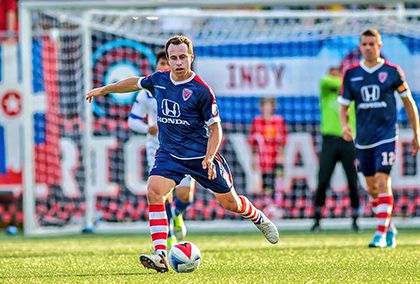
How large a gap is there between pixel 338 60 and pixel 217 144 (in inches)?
321

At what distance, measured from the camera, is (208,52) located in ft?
56.1

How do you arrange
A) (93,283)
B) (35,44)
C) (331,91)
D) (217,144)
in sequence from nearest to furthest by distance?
1. (93,283)
2. (217,144)
3. (331,91)
4. (35,44)

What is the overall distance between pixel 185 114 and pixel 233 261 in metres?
1.49

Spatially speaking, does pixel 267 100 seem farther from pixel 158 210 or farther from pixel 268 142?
pixel 158 210

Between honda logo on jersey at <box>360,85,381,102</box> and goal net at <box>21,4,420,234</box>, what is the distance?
15.5ft

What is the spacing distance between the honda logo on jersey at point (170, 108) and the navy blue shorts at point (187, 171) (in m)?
0.32

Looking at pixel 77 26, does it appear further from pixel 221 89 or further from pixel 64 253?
pixel 64 253

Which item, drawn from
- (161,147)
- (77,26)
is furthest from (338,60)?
(161,147)

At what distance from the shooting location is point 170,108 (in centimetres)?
937

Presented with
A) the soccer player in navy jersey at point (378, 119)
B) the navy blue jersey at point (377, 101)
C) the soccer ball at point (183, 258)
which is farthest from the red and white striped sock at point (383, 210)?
the soccer ball at point (183, 258)

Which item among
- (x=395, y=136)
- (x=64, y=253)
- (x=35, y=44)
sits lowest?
(x=64, y=253)

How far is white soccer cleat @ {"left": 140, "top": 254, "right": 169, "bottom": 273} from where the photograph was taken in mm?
8766

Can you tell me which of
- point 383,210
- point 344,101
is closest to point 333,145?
point 344,101

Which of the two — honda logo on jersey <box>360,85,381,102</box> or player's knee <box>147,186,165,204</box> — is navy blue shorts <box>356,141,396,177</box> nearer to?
honda logo on jersey <box>360,85,381,102</box>
